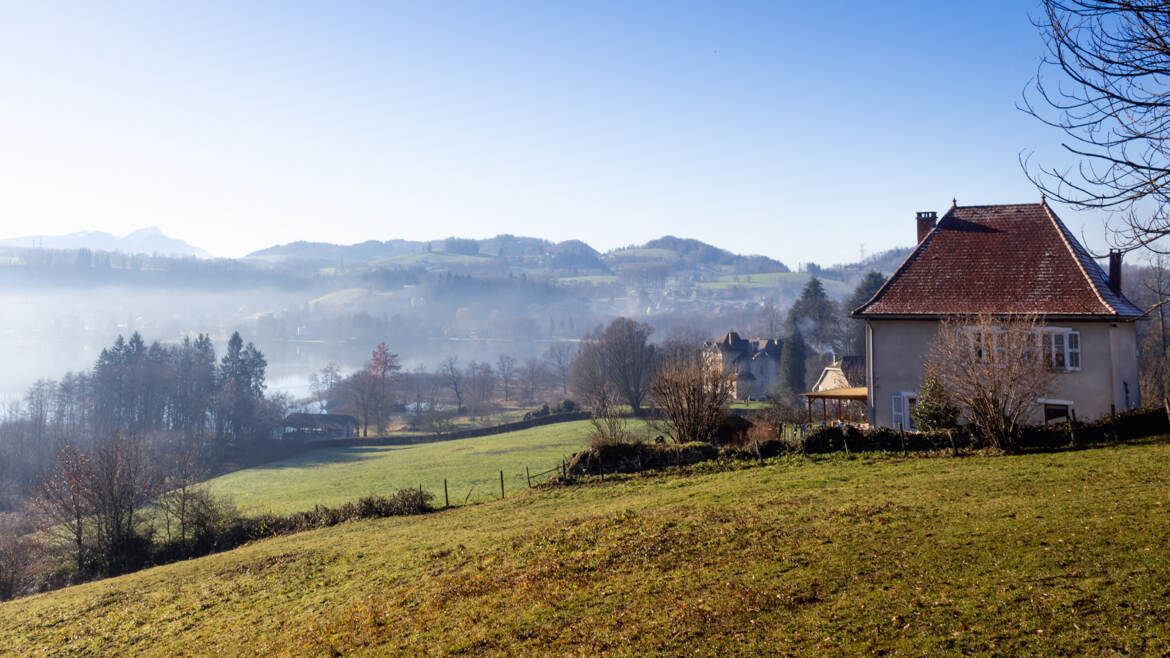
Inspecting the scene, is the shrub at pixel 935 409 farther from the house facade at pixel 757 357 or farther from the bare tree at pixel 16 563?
the house facade at pixel 757 357

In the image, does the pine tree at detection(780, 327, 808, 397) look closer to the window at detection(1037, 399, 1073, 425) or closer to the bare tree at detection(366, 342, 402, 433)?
the bare tree at detection(366, 342, 402, 433)

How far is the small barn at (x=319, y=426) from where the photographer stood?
88250 mm

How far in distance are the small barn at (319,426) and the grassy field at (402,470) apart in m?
18.5

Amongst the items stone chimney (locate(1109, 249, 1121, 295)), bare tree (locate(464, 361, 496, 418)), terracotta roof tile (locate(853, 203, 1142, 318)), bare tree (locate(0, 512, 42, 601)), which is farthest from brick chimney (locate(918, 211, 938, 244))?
bare tree (locate(464, 361, 496, 418))

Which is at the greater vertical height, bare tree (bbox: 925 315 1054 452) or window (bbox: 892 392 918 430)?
bare tree (bbox: 925 315 1054 452)

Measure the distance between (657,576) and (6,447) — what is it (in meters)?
92.0

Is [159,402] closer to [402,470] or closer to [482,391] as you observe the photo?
[482,391]

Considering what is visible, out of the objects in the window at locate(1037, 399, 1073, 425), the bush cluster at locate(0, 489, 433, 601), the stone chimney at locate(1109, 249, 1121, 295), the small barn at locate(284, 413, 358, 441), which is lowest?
the small barn at locate(284, 413, 358, 441)

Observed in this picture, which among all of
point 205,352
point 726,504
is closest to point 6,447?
point 205,352

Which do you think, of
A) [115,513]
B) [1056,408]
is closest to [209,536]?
[115,513]

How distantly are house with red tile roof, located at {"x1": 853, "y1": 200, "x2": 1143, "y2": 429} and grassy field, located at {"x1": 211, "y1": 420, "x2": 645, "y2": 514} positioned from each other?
17.5 meters

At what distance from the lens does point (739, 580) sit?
10.6 metres

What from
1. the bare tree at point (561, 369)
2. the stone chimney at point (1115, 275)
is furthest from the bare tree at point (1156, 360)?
the bare tree at point (561, 369)

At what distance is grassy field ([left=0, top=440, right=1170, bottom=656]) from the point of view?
827 centimetres
